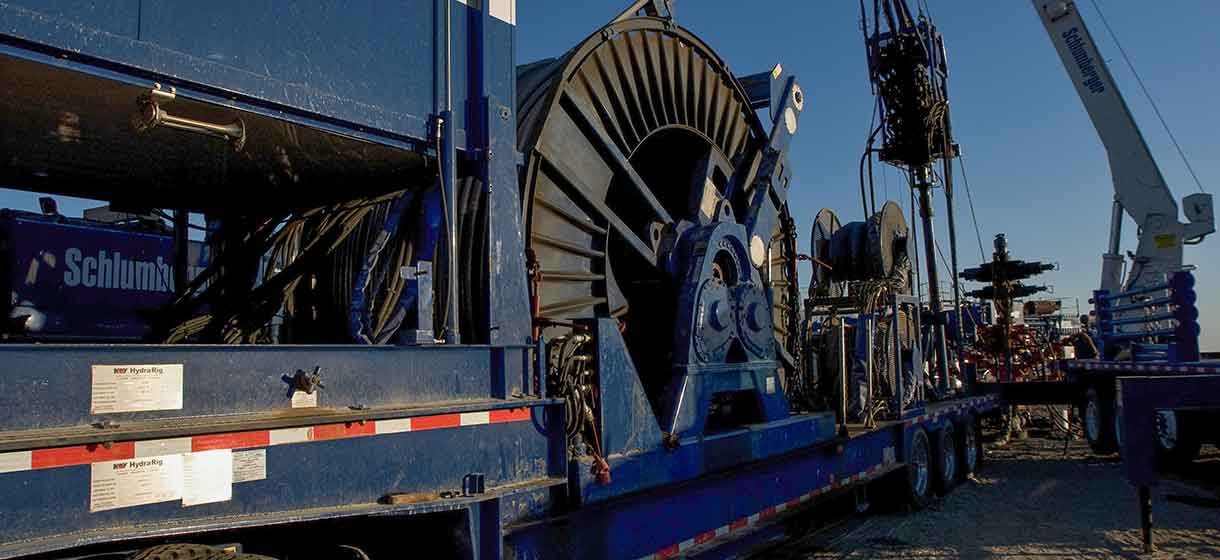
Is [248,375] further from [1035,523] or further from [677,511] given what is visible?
[1035,523]

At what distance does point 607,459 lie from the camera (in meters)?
4.35

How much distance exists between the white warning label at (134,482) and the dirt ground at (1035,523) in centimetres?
542

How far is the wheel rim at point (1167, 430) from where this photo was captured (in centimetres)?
1120

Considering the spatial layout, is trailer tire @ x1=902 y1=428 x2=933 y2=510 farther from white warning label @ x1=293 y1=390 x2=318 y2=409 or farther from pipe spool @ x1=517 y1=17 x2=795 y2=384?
white warning label @ x1=293 y1=390 x2=318 y2=409

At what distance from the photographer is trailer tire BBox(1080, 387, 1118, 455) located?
1271 cm

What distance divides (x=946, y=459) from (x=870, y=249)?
2.67 m

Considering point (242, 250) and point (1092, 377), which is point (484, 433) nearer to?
point (242, 250)

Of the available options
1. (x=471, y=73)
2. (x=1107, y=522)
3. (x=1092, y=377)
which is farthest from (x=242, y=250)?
(x=1092, y=377)

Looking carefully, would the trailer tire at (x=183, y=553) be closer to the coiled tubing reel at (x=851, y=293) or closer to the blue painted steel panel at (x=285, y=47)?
the blue painted steel panel at (x=285, y=47)

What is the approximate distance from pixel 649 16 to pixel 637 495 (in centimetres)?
338

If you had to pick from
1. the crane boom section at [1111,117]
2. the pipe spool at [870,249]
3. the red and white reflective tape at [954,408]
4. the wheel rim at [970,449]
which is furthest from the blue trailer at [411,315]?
the crane boom section at [1111,117]

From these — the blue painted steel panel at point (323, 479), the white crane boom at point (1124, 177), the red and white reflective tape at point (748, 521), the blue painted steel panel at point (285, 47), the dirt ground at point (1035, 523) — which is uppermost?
the white crane boom at point (1124, 177)

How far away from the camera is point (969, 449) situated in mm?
10789

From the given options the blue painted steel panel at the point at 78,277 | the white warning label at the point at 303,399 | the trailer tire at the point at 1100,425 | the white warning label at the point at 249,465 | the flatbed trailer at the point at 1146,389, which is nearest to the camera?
the white warning label at the point at 249,465
